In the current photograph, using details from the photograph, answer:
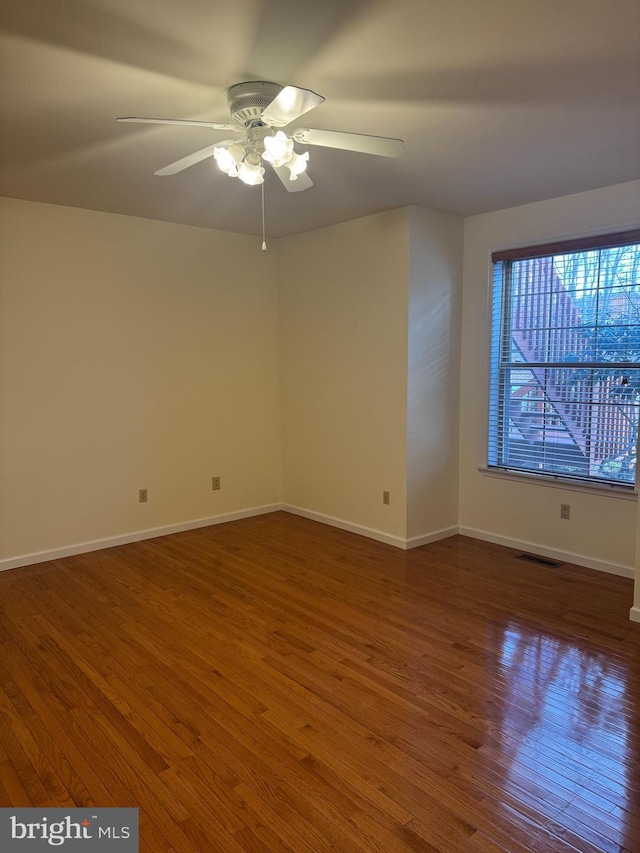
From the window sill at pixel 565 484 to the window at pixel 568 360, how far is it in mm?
42

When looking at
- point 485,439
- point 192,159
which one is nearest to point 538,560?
point 485,439

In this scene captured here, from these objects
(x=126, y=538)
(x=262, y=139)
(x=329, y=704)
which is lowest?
(x=329, y=704)

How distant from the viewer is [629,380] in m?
3.60

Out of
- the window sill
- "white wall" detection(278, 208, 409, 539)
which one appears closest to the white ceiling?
A: "white wall" detection(278, 208, 409, 539)

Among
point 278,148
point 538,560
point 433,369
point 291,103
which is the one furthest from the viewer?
point 433,369

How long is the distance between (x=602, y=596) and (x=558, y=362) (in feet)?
5.00

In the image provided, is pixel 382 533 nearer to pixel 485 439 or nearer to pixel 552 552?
pixel 485 439

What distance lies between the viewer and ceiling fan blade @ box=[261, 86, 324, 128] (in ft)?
6.05

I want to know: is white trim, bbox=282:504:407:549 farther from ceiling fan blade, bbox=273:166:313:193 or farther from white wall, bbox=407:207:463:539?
ceiling fan blade, bbox=273:166:313:193

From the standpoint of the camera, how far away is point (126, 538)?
445cm

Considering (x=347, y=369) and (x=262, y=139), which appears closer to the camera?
(x=262, y=139)

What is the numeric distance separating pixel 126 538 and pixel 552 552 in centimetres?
312

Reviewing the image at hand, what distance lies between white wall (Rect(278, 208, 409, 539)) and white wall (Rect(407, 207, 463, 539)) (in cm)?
8

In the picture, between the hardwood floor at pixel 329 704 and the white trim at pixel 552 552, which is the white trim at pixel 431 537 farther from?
the hardwood floor at pixel 329 704
